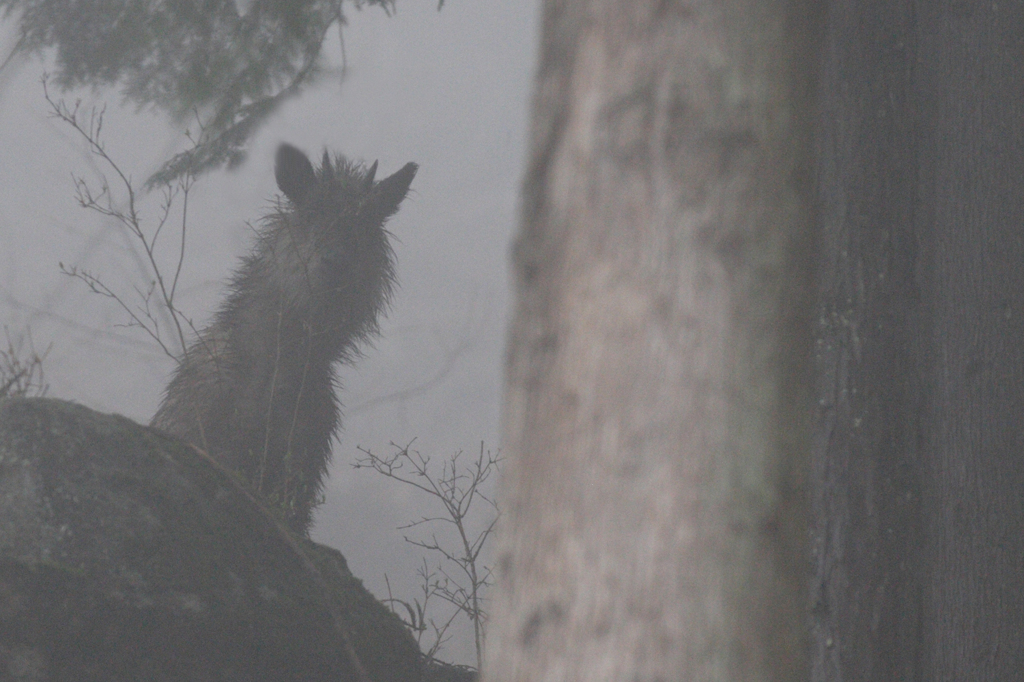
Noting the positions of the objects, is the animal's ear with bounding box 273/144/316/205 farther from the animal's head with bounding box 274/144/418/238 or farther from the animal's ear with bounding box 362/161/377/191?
the animal's ear with bounding box 362/161/377/191

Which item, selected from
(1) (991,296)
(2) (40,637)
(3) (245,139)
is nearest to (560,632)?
(2) (40,637)

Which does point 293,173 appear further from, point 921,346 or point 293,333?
point 921,346

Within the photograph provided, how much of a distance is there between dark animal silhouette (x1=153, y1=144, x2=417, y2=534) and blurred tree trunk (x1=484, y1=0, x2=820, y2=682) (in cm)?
333

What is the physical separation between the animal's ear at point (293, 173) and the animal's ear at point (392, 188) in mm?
408

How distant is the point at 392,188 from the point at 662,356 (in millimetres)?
4208

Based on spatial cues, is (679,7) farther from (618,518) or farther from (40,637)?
(40,637)

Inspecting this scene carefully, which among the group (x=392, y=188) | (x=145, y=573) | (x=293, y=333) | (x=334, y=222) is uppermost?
(x=392, y=188)

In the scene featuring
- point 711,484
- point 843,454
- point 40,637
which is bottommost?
point 40,637

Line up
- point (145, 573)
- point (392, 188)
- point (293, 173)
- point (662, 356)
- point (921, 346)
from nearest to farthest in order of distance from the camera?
1. point (662, 356)
2. point (921, 346)
3. point (145, 573)
4. point (293, 173)
5. point (392, 188)

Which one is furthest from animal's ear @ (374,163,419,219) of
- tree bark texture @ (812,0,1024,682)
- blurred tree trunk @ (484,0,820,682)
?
blurred tree trunk @ (484,0,820,682)

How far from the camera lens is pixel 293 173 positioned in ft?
17.4

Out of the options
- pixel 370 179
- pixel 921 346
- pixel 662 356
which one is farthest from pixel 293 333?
pixel 662 356

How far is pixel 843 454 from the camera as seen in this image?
253 cm

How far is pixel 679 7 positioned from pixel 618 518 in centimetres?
88
